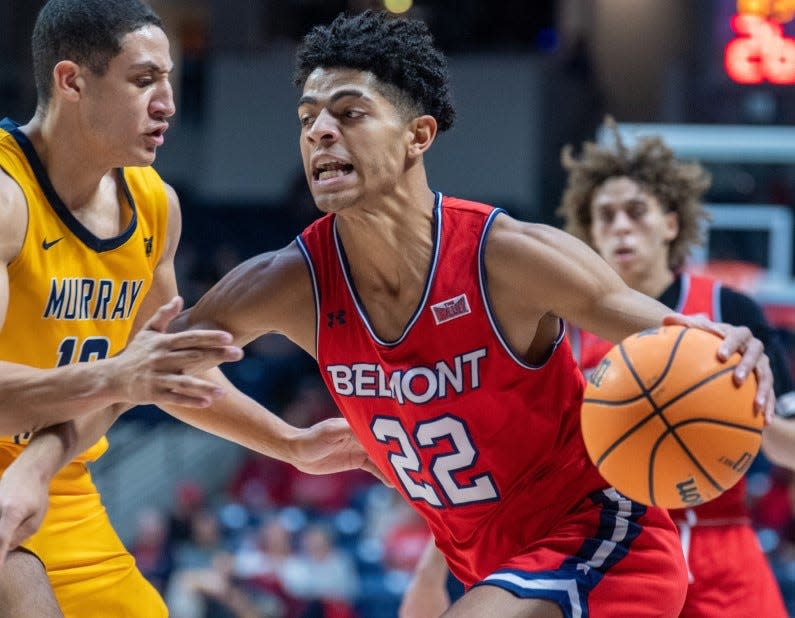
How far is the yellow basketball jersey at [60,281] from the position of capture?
3.42 m

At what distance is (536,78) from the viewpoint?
12867 mm

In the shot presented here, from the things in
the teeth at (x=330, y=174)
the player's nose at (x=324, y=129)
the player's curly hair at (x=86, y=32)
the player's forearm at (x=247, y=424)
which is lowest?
the player's forearm at (x=247, y=424)

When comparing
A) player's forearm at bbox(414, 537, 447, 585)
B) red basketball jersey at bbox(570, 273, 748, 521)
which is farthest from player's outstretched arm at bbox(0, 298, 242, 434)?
red basketball jersey at bbox(570, 273, 748, 521)

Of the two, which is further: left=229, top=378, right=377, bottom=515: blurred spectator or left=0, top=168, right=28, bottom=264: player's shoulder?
left=229, top=378, right=377, bottom=515: blurred spectator

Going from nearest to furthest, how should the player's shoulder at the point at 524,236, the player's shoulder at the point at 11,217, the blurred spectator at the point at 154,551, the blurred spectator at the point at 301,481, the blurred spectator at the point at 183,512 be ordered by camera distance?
the player's shoulder at the point at 524,236, the player's shoulder at the point at 11,217, the blurred spectator at the point at 154,551, the blurred spectator at the point at 183,512, the blurred spectator at the point at 301,481

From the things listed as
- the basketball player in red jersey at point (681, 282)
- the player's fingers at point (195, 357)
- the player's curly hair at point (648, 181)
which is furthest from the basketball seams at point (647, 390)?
the player's curly hair at point (648, 181)

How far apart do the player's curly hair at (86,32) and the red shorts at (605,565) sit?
1.91m

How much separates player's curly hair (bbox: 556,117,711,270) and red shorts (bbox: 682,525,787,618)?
1.38 metres

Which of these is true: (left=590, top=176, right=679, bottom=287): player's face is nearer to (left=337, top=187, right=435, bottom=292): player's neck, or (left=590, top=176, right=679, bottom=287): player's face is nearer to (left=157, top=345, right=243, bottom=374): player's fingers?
(left=337, top=187, right=435, bottom=292): player's neck

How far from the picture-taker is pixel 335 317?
3.35m

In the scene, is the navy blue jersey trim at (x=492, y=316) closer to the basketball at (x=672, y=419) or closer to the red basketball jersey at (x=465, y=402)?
the red basketball jersey at (x=465, y=402)

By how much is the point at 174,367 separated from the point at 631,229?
237cm

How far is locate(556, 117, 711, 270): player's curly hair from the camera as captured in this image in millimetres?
5055

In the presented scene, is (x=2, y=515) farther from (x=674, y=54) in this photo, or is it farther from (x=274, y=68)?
(x=674, y=54)
